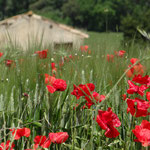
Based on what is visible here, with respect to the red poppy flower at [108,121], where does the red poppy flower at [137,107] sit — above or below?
above

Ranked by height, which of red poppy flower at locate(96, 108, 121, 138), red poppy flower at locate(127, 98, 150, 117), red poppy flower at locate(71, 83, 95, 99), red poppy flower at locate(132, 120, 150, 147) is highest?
red poppy flower at locate(71, 83, 95, 99)

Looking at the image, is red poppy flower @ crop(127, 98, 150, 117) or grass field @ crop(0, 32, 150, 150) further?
grass field @ crop(0, 32, 150, 150)

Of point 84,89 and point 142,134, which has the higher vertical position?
point 84,89

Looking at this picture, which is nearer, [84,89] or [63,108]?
[84,89]

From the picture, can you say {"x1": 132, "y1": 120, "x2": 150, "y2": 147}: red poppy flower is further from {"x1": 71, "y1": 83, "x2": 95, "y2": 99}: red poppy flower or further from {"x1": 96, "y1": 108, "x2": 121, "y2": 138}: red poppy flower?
{"x1": 71, "y1": 83, "x2": 95, "y2": 99}: red poppy flower

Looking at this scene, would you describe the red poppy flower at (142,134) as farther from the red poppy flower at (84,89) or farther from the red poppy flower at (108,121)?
the red poppy flower at (84,89)

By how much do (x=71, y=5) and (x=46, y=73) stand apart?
177 ft

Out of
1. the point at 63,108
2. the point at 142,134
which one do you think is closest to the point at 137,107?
the point at 142,134

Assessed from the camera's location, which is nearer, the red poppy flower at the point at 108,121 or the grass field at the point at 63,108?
the red poppy flower at the point at 108,121

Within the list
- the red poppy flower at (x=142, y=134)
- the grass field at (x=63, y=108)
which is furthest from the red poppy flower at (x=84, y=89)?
the red poppy flower at (x=142, y=134)

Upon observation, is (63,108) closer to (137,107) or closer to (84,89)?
(84,89)

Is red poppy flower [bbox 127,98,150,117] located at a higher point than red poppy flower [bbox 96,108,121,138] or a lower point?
higher

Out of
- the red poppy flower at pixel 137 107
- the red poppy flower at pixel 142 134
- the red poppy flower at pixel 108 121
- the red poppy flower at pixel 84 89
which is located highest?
the red poppy flower at pixel 84 89

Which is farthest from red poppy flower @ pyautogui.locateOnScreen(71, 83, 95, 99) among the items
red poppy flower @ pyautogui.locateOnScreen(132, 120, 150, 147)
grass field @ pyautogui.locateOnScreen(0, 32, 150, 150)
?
red poppy flower @ pyautogui.locateOnScreen(132, 120, 150, 147)
